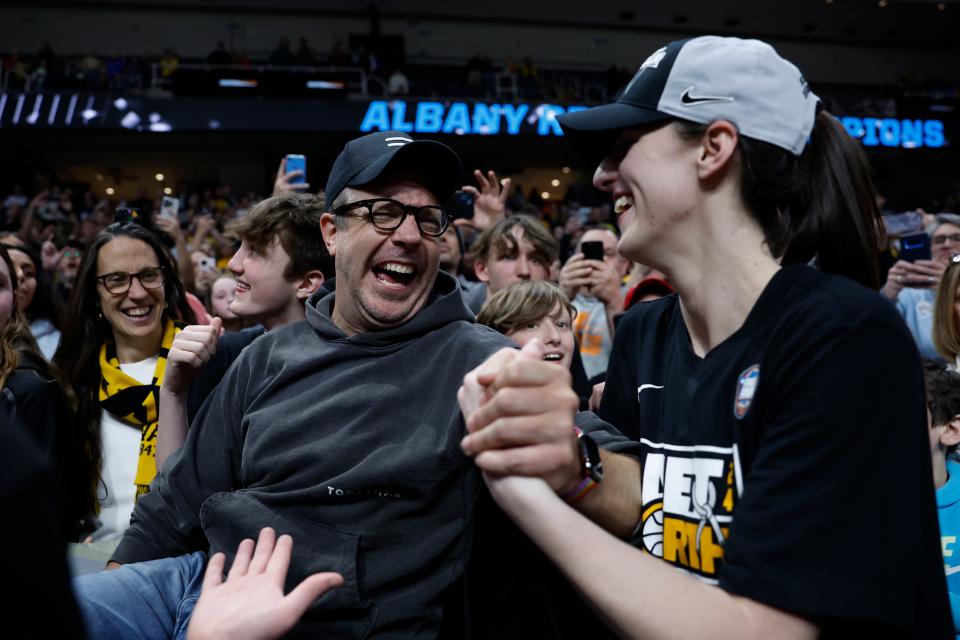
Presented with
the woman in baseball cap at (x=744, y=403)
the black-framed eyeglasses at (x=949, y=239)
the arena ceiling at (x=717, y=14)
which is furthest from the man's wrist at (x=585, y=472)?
the arena ceiling at (x=717, y=14)

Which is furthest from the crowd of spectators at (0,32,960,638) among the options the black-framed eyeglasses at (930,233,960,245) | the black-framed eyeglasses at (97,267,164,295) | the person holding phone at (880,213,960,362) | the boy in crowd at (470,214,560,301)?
the black-framed eyeglasses at (930,233,960,245)

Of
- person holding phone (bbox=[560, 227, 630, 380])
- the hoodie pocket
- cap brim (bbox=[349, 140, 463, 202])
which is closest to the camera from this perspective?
the hoodie pocket

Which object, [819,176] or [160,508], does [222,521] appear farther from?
[819,176]

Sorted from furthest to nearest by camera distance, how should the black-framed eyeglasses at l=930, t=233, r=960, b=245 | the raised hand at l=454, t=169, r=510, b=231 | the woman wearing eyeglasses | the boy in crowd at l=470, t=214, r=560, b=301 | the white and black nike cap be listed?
the black-framed eyeglasses at l=930, t=233, r=960, b=245
the raised hand at l=454, t=169, r=510, b=231
the boy in crowd at l=470, t=214, r=560, b=301
the woman wearing eyeglasses
the white and black nike cap

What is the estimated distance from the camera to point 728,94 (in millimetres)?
1217

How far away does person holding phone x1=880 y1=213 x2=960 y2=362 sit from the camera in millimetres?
3693

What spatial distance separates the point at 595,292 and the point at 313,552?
214 cm

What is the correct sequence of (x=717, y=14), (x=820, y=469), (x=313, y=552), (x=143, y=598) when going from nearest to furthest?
(x=820, y=469) < (x=313, y=552) < (x=143, y=598) < (x=717, y=14)

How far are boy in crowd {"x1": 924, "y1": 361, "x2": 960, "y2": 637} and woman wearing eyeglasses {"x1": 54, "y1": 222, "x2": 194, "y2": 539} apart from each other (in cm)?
244

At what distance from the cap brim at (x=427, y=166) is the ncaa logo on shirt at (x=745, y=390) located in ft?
3.03

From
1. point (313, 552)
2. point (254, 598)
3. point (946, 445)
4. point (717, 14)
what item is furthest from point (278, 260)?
point (717, 14)

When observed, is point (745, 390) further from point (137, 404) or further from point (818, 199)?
point (137, 404)

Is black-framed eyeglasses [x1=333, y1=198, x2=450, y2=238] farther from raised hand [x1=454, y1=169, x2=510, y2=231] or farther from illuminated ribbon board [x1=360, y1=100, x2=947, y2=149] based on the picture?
illuminated ribbon board [x1=360, y1=100, x2=947, y2=149]

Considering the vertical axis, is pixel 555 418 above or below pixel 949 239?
below
